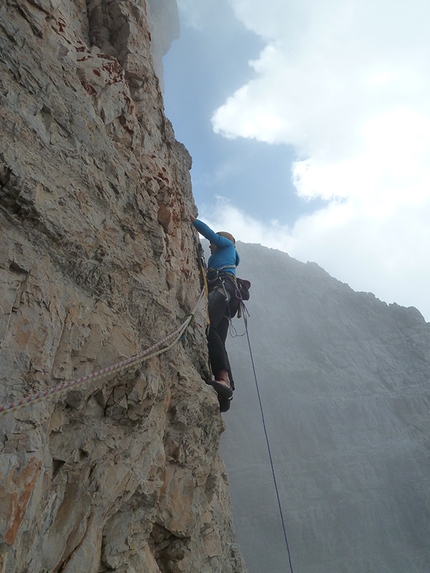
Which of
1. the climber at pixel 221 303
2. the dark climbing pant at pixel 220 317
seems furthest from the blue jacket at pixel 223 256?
the dark climbing pant at pixel 220 317

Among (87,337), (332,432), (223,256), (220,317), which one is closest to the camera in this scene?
(87,337)

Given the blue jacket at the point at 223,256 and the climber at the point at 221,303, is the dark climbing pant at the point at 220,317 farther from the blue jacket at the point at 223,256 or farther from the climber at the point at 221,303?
the blue jacket at the point at 223,256

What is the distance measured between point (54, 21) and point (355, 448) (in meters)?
29.6

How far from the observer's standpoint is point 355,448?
27.1 metres

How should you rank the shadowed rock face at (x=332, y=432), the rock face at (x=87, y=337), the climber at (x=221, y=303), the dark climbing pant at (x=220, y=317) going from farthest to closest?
the shadowed rock face at (x=332, y=432) < the dark climbing pant at (x=220, y=317) < the climber at (x=221, y=303) < the rock face at (x=87, y=337)

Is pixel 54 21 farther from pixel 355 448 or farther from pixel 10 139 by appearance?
pixel 355 448

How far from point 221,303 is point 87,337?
334 centimetres

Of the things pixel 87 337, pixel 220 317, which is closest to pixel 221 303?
pixel 220 317

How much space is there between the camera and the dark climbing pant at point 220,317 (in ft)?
16.8

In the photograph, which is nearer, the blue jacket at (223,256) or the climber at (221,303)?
the climber at (221,303)

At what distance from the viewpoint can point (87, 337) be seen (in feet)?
8.78

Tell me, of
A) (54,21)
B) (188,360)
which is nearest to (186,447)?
(188,360)

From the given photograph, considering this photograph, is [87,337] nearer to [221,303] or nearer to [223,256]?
[221,303]

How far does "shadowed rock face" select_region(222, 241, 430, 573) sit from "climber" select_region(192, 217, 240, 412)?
71.0 ft
